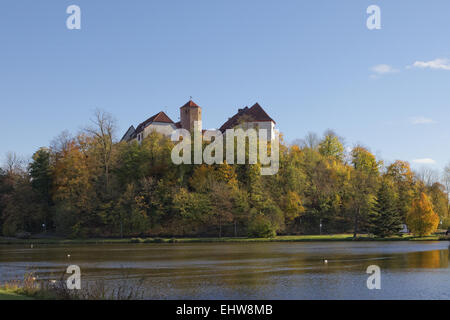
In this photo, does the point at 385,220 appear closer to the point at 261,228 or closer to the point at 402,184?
the point at 261,228

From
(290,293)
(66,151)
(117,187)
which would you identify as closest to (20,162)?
(66,151)

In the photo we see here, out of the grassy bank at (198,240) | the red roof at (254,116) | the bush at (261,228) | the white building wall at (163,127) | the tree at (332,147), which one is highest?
the red roof at (254,116)

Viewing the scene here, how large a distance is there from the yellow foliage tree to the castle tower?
1678 inches

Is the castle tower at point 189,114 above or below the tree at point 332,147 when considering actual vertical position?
above

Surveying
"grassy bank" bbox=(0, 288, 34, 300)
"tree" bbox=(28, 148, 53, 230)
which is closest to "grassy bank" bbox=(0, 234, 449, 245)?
"tree" bbox=(28, 148, 53, 230)

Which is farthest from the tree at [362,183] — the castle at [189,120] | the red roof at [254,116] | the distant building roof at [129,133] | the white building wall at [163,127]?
the distant building roof at [129,133]

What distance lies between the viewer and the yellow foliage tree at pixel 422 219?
51.8m

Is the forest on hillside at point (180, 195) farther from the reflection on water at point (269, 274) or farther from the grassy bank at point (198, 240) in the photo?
the reflection on water at point (269, 274)

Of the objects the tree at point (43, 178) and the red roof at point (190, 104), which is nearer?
the tree at point (43, 178)

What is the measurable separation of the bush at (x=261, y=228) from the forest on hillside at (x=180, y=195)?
0.12 metres

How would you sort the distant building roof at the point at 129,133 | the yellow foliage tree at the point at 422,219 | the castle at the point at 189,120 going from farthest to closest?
1. the distant building roof at the point at 129,133
2. the castle at the point at 189,120
3. the yellow foliage tree at the point at 422,219
